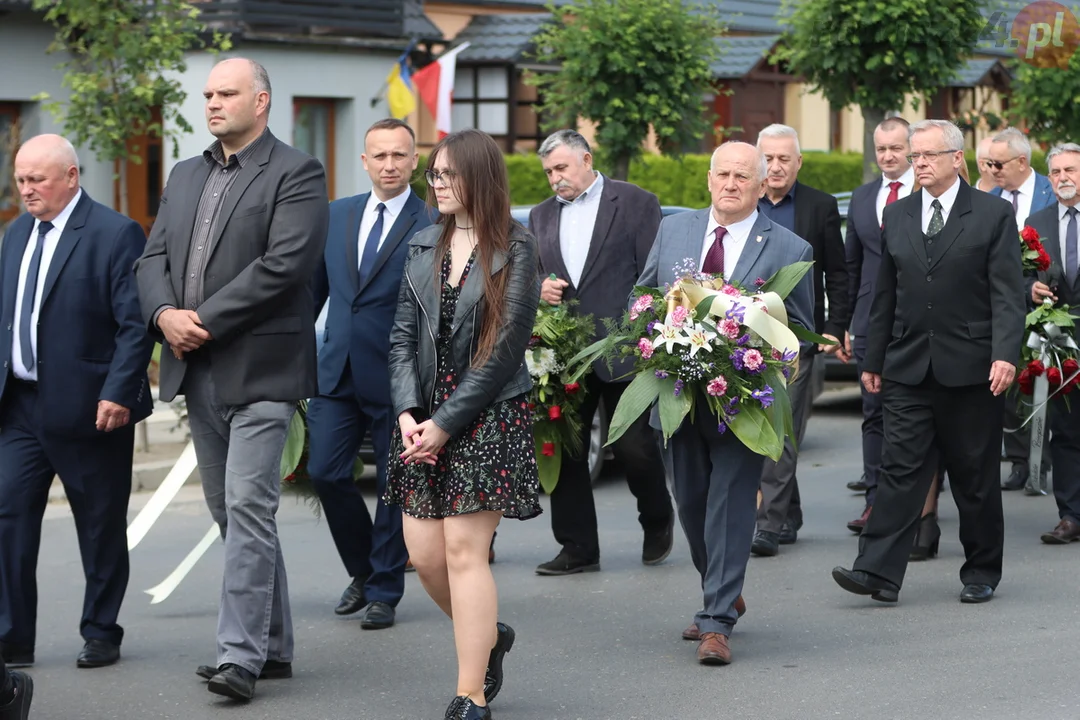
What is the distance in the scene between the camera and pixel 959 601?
7.27 metres

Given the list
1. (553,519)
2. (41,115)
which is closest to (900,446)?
(553,519)

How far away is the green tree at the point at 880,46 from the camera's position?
16391 millimetres

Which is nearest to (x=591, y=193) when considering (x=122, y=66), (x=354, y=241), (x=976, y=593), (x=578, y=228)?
(x=578, y=228)

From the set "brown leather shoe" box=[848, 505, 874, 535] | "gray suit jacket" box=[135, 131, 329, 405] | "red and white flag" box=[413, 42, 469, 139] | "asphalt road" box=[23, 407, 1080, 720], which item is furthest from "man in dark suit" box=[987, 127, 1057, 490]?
"red and white flag" box=[413, 42, 469, 139]

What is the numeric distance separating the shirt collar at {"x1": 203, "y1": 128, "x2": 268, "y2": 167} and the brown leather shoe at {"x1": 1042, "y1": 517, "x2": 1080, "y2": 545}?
481cm

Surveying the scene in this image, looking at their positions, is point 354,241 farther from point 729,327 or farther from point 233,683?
point 233,683

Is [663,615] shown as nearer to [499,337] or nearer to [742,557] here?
[742,557]

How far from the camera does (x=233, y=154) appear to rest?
6055 mm

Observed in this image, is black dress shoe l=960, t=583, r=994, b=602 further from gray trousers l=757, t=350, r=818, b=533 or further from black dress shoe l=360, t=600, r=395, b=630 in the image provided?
black dress shoe l=360, t=600, r=395, b=630

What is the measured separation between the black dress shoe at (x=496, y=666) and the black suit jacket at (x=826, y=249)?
11.5 ft

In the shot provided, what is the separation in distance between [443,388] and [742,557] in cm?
158

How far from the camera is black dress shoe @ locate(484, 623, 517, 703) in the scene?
5.64 metres

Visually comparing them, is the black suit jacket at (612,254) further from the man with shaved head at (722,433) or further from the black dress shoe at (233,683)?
the black dress shoe at (233,683)

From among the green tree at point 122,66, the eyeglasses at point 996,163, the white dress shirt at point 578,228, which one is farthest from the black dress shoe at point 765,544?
the green tree at point 122,66
